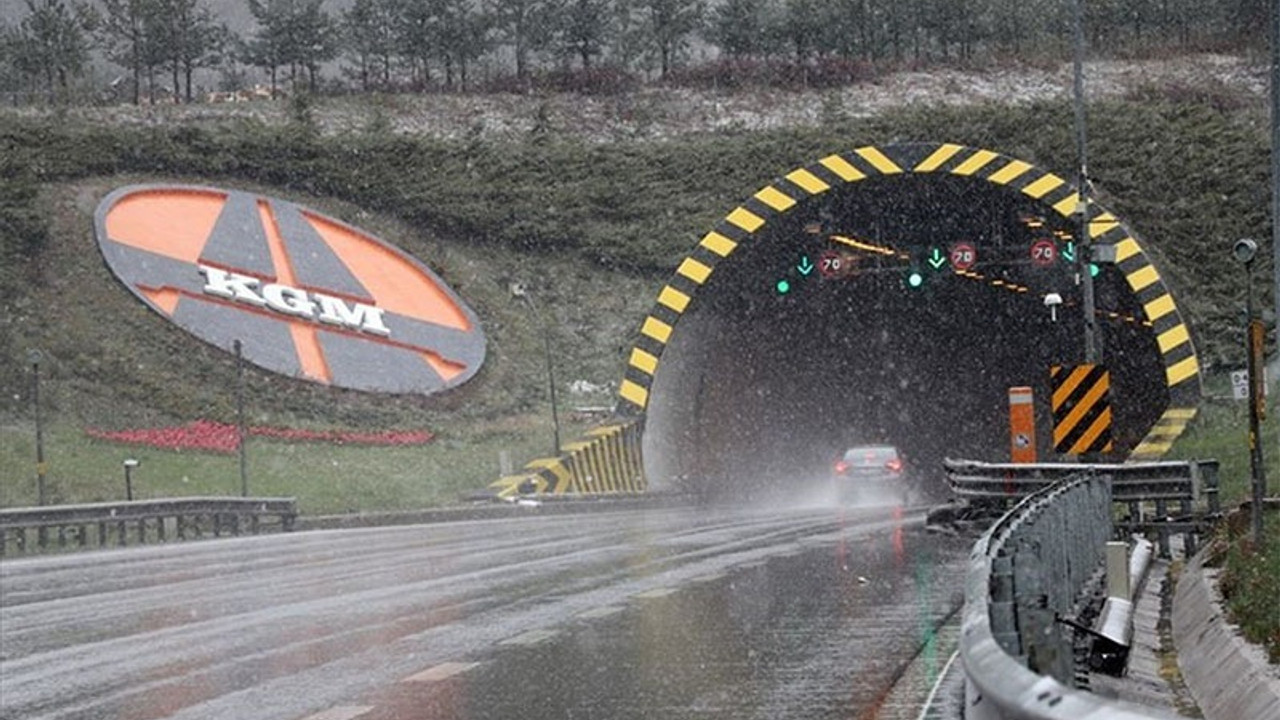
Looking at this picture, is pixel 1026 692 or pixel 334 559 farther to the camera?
pixel 334 559

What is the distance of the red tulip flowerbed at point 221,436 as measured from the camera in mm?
51562

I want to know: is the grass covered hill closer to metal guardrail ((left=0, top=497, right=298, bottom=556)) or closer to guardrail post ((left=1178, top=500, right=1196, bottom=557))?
metal guardrail ((left=0, top=497, right=298, bottom=556))

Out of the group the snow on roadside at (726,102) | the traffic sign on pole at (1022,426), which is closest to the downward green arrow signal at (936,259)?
the traffic sign on pole at (1022,426)

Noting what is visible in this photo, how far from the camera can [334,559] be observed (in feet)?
86.5

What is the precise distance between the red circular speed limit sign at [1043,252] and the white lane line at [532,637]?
1338 inches

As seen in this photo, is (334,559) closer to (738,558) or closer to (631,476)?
(738,558)

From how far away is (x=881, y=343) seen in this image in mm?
59594

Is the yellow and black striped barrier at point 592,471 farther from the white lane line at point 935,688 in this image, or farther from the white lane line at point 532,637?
the white lane line at point 935,688

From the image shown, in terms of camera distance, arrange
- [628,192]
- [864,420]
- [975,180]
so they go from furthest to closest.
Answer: [628,192], [864,420], [975,180]

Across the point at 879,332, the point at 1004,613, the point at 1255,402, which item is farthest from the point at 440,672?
the point at 879,332

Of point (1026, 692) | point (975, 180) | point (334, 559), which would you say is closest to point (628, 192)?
point (975, 180)

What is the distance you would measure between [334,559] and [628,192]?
55493 mm

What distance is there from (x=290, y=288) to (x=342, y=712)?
173ft

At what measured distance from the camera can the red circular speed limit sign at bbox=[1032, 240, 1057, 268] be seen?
155ft
